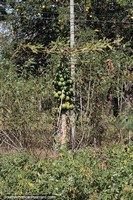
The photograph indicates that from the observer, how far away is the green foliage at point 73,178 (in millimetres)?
3789

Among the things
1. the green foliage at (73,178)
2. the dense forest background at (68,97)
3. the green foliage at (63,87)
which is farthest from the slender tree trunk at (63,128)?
the green foliage at (73,178)

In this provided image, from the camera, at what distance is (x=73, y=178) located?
393 cm

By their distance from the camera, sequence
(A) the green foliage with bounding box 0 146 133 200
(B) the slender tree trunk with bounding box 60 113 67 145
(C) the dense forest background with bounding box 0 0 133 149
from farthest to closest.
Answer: (C) the dense forest background with bounding box 0 0 133 149 < (B) the slender tree trunk with bounding box 60 113 67 145 < (A) the green foliage with bounding box 0 146 133 200

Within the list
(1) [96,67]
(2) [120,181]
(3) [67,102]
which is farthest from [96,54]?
(2) [120,181]

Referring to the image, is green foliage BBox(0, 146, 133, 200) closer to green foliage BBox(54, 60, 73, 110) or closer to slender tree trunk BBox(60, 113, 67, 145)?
slender tree trunk BBox(60, 113, 67, 145)

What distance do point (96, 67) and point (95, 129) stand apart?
1067 mm

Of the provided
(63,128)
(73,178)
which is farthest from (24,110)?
(73,178)

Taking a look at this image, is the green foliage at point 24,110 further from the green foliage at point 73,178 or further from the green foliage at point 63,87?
the green foliage at point 73,178

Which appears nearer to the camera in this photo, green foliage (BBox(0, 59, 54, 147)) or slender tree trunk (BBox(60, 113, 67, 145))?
slender tree trunk (BBox(60, 113, 67, 145))

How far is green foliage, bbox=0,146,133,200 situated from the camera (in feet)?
12.4

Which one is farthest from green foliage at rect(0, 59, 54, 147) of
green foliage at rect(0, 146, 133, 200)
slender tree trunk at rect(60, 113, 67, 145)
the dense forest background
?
green foliage at rect(0, 146, 133, 200)

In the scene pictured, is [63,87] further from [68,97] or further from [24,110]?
[24,110]

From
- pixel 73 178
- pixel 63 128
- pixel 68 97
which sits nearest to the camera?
pixel 73 178

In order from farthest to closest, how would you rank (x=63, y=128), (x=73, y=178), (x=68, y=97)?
(x=68, y=97)
(x=63, y=128)
(x=73, y=178)
